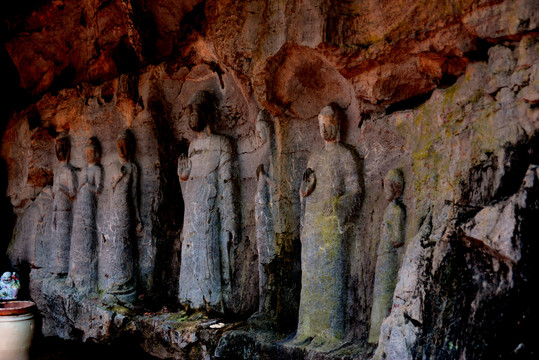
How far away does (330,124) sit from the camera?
5113mm

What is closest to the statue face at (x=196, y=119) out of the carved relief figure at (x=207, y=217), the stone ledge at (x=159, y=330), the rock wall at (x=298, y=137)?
the carved relief figure at (x=207, y=217)

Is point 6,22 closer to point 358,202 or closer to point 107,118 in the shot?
point 107,118

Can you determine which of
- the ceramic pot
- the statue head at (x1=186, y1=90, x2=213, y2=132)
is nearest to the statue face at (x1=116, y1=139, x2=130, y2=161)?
the statue head at (x1=186, y1=90, x2=213, y2=132)

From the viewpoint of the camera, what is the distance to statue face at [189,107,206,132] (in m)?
6.33

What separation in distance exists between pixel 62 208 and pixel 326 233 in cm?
467

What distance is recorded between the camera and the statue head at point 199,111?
6.34 m

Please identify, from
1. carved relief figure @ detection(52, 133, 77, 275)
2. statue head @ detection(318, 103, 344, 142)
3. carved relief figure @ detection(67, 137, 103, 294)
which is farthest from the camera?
carved relief figure @ detection(52, 133, 77, 275)

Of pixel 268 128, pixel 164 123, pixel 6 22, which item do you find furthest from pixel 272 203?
pixel 6 22

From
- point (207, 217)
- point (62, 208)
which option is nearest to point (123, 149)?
point (62, 208)

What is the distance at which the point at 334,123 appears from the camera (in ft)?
16.8

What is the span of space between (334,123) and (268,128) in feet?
2.93

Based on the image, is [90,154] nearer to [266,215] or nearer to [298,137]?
[266,215]

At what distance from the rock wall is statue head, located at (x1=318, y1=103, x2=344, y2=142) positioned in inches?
5.5

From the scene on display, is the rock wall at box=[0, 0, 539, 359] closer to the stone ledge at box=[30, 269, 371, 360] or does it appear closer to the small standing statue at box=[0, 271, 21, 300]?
the stone ledge at box=[30, 269, 371, 360]
